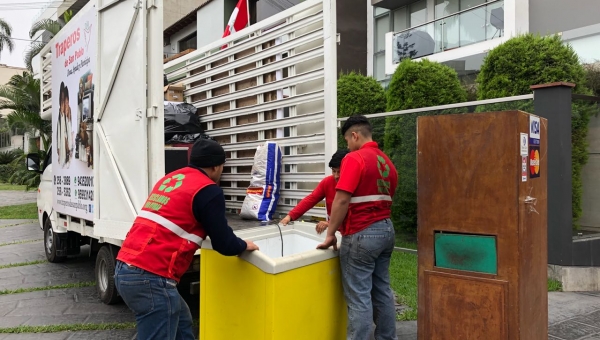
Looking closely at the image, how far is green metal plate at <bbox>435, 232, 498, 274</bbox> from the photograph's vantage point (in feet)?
9.32

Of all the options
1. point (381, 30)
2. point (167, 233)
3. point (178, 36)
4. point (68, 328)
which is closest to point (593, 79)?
point (381, 30)

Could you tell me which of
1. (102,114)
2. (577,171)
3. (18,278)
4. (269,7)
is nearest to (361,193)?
(102,114)

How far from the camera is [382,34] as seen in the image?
1725cm

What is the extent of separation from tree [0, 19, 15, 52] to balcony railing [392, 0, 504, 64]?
3036 centimetres

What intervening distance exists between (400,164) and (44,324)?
205 inches

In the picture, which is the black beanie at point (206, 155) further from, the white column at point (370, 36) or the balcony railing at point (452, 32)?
the white column at point (370, 36)

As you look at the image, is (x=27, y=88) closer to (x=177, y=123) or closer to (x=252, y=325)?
(x=177, y=123)

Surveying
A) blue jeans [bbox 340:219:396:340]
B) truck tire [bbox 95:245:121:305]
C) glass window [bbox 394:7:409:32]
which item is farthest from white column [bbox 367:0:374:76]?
blue jeans [bbox 340:219:396:340]

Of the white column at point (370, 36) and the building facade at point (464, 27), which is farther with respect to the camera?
the white column at point (370, 36)

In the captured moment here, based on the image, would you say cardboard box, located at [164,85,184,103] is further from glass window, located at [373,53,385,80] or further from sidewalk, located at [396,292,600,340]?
glass window, located at [373,53,385,80]

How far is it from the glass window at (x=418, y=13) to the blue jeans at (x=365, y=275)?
14.2m

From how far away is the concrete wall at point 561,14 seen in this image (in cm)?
1189

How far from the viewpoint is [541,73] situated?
661 cm

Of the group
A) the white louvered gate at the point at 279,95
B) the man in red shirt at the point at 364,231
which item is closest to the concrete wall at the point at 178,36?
the white louvered gate at the point at 279,95
